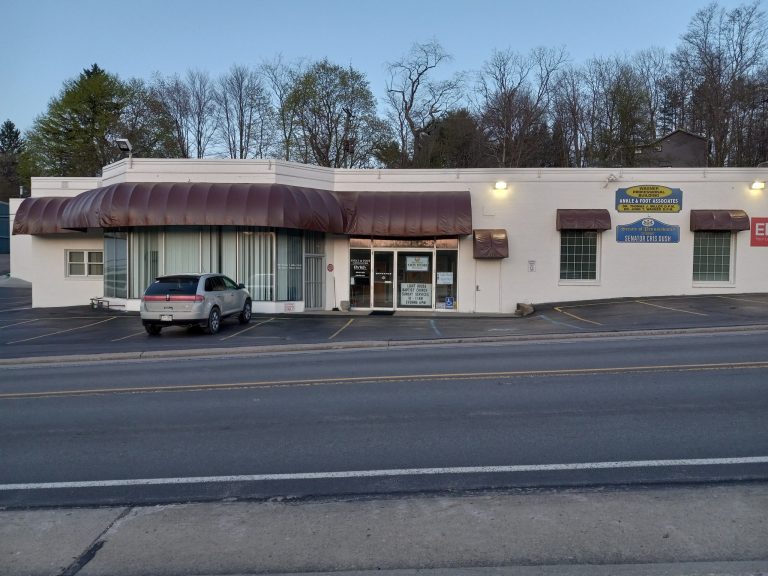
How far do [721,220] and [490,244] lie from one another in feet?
28.6

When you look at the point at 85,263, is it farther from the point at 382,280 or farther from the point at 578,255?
the point at 578,255

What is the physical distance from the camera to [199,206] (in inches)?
902

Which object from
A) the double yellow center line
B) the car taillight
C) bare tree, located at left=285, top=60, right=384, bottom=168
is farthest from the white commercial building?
bare tree, located at left=285, top=60, right=384, bottom=168

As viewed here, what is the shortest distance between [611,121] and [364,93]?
60.8 feet

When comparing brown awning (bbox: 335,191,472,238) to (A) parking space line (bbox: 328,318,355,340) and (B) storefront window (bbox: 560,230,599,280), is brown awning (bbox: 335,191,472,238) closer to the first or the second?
(B) storefront window (bbox: 560,230,599,280)

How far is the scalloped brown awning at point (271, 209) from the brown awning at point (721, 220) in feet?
28.5

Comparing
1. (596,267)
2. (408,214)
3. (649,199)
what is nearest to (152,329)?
(408,214)

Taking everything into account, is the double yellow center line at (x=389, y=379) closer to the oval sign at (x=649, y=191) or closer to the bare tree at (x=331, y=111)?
the oval sign at (x=649, y=191)

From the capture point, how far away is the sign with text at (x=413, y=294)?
26734mm

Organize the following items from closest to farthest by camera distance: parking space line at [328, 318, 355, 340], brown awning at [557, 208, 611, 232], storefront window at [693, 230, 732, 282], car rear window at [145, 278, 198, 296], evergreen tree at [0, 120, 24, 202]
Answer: parking space line at [328, 318, 355, 340] < car rear window at [145, 278, 198, 296] < brown awning at [557, 208, 611, 232] < storefront window at [693, 230, 732, 282] < evergreen tree at [0, 120, 24, 202]

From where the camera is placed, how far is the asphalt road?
19.0 ft

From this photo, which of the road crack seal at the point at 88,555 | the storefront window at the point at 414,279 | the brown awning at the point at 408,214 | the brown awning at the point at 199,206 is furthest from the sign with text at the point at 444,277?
the road crack seal at the point at 88,555

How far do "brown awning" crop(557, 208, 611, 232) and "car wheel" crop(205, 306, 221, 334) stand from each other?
1352 cm

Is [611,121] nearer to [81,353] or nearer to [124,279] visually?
[124,279]
